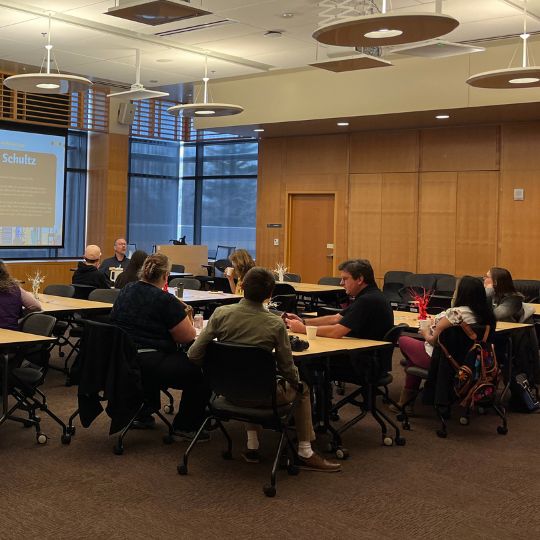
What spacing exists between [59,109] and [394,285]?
22.7 ft

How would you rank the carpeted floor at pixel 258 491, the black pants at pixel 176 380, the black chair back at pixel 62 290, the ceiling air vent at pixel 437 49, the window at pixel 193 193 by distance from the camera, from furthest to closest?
the window at pixel 193 193, the black chair back at pixel 62 290, the ceiling air vent at pixel 437 49, the black pants at pixel 176 380, the carpeted floor at pixel 258 491

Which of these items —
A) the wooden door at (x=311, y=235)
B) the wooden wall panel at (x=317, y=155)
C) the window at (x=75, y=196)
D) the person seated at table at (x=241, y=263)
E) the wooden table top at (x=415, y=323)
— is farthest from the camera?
the window at (x=75, y=196)

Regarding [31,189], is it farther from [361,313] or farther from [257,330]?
[257,330]

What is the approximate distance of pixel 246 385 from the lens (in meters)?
4.55

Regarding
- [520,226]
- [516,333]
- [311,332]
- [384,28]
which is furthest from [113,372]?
[520,226]

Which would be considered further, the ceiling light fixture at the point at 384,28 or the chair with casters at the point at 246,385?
the ceiling light fixture at the point at 384,28

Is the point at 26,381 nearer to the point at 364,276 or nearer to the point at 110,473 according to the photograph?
the point at 110,473

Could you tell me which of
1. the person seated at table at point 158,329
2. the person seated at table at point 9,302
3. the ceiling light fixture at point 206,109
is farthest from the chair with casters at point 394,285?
the person seated at table at point 9,302

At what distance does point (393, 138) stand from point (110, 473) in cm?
908

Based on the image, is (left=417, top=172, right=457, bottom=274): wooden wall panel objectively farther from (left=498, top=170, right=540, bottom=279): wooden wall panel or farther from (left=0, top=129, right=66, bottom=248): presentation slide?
(left=0, top=129, right=66, bottom=248): presentation slide

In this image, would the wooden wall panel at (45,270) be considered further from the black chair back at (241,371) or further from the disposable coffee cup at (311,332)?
the black chair back at (241,371)

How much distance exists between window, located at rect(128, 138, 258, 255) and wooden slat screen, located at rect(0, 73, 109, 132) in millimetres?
1639

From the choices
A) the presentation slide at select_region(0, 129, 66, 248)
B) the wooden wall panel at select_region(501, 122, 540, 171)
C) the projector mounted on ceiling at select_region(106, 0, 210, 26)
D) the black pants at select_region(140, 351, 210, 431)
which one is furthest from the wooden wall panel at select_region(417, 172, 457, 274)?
the black pants at select_region(140, 351, 210, 431)

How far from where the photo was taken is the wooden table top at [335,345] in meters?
5.04
